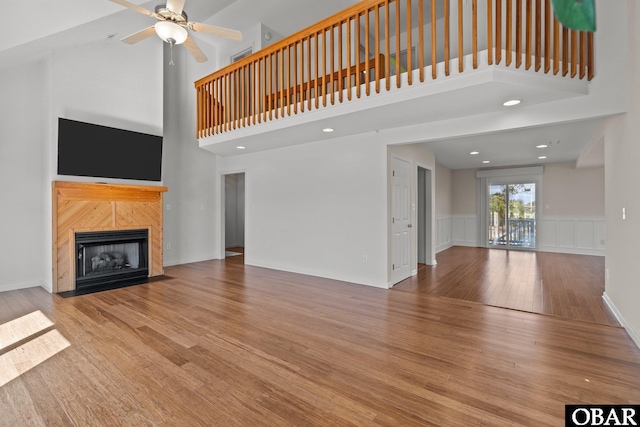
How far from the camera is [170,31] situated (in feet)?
10.5

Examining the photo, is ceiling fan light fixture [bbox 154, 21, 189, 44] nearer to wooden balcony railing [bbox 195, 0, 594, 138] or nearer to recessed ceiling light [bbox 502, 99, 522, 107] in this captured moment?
wooden balcony railing [bbox 195, 0, 594, 138]

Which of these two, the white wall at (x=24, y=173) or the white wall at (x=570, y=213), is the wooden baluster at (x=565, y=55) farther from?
the white wall at (x=24, y=173)

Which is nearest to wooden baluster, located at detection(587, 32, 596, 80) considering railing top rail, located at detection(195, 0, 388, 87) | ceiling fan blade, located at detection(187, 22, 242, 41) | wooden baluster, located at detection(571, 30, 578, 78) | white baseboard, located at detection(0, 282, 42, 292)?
wooden baluster, located at detection(571, 30, 578, 78)

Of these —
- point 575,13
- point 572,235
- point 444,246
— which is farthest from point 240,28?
point 572,235

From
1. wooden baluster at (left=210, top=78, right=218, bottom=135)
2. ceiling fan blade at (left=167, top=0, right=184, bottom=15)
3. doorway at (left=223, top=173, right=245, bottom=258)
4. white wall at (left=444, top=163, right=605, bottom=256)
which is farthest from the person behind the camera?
doorway at (left=223, top=173, right=245, bottom=258)

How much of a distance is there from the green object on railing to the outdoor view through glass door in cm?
940

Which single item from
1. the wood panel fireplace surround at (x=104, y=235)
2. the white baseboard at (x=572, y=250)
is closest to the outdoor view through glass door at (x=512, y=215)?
the white baseboard at (x=572, y=250)

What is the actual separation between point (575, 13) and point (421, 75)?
2751 mm

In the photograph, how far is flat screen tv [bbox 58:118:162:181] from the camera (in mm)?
4293

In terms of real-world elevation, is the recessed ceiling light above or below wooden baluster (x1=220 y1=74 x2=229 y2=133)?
below

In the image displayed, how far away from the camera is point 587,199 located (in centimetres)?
756

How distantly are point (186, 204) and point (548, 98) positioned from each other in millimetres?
6352

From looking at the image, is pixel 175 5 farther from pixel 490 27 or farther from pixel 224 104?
pixel 490 27

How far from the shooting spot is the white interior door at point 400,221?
4715 mm
